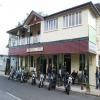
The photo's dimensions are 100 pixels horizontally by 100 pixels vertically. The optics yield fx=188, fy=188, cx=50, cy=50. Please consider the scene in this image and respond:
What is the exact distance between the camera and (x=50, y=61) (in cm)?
2369

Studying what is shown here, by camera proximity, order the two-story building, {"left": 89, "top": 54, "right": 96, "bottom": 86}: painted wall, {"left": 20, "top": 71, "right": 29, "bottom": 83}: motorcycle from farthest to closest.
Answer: {"left": 20, "top": 71, "right": 29, "bottom": 83}: motorcycle, {"left": 89, "top": 54, "right": 96, "bottom": 86}: painted wall, the two-story building

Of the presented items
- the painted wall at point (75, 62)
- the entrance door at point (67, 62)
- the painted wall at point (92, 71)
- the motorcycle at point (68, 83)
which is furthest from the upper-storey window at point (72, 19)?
the motorcycle at point (68, 83)

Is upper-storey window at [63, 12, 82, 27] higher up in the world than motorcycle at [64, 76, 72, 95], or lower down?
higher up

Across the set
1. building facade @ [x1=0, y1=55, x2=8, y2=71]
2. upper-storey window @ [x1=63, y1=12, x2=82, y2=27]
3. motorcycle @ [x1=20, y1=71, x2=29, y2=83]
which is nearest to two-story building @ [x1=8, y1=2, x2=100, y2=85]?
upper-storey window @ [x1=63, y1=12, x2=82, y2=27]

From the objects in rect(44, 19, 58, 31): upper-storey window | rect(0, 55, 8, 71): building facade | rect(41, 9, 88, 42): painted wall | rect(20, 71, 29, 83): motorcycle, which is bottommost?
rect(20, 71, 29, 83): motorcycle

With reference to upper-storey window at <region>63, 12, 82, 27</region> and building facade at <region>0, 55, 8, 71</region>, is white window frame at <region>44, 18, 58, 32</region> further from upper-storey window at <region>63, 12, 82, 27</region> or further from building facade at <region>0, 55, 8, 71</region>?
building facade at <region>0, 55, 8, 71</region>

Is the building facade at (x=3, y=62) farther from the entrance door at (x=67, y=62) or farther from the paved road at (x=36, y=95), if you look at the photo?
the paved road at (x=36, y=95)

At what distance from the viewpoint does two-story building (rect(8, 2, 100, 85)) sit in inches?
677

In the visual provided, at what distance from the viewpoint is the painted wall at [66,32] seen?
56.7 ft

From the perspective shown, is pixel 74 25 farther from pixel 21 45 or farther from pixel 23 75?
pixel 21 45

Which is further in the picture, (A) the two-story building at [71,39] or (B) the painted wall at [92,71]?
(B) the painted wall at [92,71]

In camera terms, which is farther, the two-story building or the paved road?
the two-story building

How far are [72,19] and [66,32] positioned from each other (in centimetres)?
142

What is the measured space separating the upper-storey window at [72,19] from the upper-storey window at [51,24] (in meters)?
1.39
